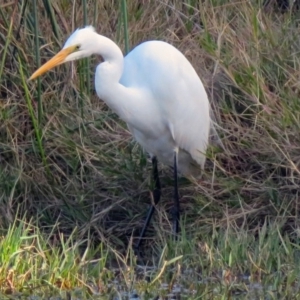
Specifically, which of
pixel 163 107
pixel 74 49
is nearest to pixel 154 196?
pixel 163 107

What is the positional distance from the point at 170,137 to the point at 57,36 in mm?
1004

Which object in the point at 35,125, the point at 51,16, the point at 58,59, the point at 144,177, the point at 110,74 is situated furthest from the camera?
the point at 51,16

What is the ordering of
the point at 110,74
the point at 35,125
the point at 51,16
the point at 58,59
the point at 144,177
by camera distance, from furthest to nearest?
the point at 51,16 → the point at 144,177 → the point at 35,125 → the point at 110,74 → the point at 58,59

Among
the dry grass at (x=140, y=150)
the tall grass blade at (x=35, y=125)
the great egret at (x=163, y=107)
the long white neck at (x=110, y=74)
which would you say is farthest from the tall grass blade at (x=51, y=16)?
the long white neck at (x=110, y=74)

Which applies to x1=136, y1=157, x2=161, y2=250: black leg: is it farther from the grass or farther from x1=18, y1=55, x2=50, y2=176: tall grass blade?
x1=18, y1=55, x2=50, y2=176: tall grass blade

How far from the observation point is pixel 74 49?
4238mm

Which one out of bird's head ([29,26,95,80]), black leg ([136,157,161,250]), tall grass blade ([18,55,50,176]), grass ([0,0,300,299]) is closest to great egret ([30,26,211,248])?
black leg ([136,157,161,250])

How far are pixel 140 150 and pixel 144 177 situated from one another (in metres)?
0.29

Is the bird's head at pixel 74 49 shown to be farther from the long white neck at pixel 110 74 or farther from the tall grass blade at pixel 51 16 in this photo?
the tall grass blade at pixel 51 16

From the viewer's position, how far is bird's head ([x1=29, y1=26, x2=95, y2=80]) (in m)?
4.20

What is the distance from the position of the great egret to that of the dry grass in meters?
0.11

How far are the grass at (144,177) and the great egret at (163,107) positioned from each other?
4.2 inches

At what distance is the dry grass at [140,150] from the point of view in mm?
4523

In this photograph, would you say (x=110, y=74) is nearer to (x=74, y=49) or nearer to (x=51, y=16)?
(x=74, y=49)
